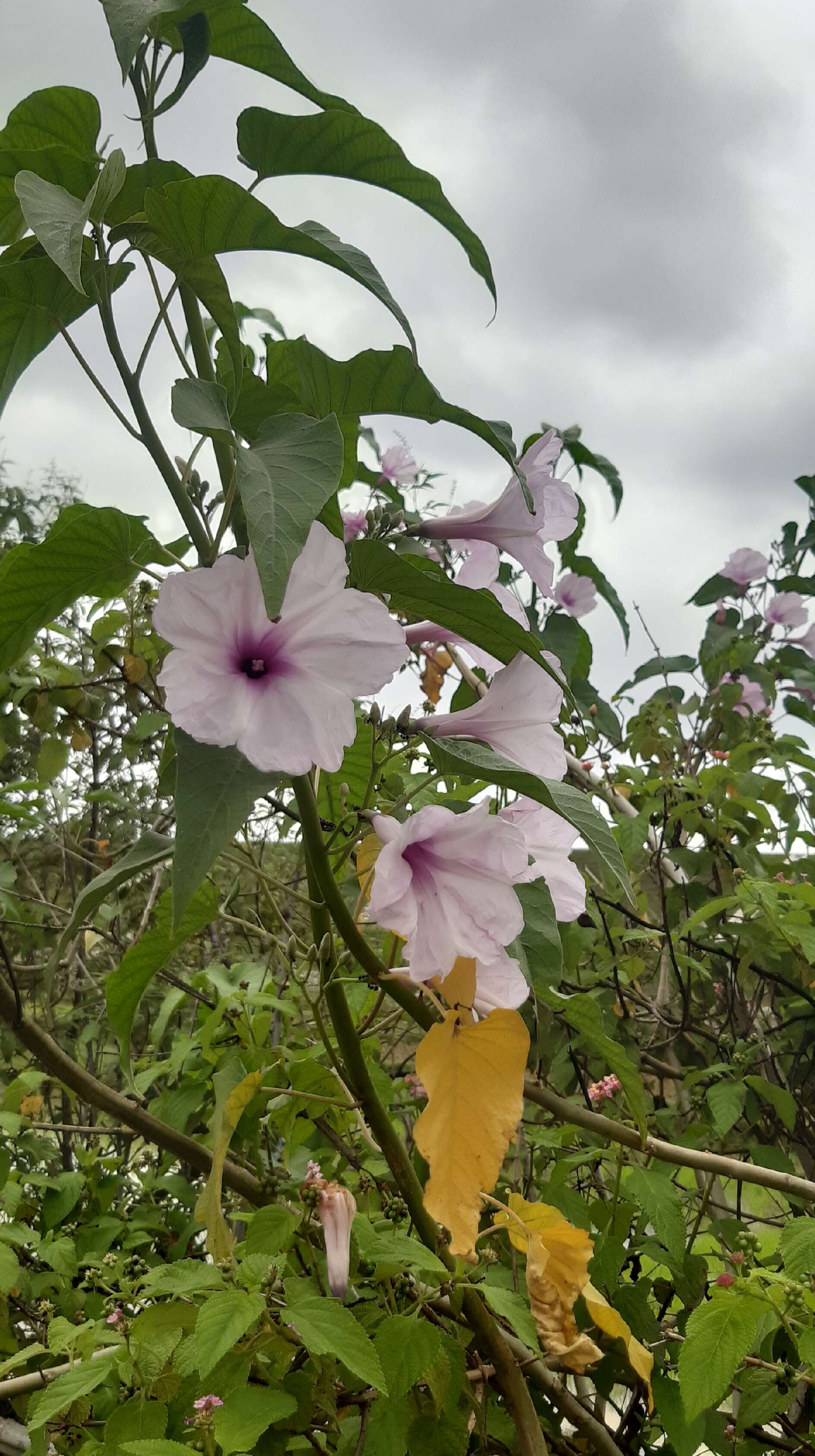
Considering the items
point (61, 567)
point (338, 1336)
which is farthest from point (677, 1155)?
point (61, 567)

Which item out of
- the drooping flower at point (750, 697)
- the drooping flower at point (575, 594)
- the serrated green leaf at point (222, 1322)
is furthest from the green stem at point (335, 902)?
the drooping flower at point (750, 697)

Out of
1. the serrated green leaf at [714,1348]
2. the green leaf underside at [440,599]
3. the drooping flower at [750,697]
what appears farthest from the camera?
the drooping flower at [750,697]

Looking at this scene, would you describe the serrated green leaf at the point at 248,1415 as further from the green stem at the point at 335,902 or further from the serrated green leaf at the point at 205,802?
the serrated green leaf at the point at 205,802

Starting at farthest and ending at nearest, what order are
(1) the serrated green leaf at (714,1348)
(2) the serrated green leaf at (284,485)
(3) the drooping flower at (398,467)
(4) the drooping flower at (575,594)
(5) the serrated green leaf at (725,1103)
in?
(4) the drooping flower at (575,594) < (3) the drooping flower at (398,467) < (5) the serrated green leaf at (725,1103) < (1) the serrated green leaf at (714,1348) < (2) the serrated green leaf at (284,485)

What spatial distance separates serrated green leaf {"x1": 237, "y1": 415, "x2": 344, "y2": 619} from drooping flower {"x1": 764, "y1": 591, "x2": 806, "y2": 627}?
2038 millimetres

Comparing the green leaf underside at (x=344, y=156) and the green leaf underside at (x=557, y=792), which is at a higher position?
the green leaf underside at (x=344, y=156)

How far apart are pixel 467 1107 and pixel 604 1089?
2.24ft

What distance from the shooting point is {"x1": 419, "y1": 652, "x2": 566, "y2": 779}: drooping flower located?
591 millimetres

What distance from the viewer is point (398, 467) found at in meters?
1.45

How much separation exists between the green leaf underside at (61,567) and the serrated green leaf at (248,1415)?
20.4 inches

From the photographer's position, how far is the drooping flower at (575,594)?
6.10 feet

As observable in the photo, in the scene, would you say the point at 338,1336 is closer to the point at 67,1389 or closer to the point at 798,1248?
the point at 67,1389

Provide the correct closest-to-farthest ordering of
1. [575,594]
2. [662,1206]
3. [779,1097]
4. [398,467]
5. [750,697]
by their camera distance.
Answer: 1. [662,1206]
2. [779,1097]
3. [398,467]
4. [575,594]
5. [750,697]

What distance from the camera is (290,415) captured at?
47 cm
